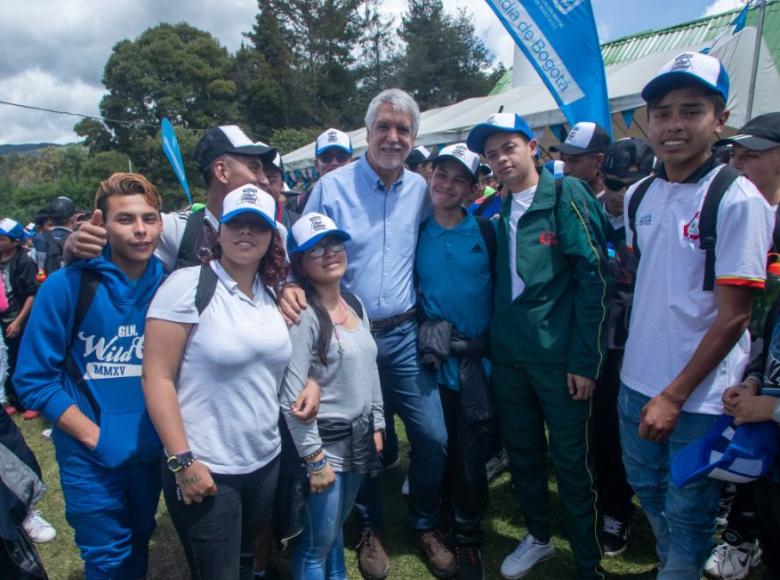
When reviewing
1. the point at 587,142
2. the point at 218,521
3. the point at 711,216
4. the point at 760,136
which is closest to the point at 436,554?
the point at 218,521

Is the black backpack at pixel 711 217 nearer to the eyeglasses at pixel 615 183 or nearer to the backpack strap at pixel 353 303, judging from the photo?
the eyeglasses at pixel 615 183

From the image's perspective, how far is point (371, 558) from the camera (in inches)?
115

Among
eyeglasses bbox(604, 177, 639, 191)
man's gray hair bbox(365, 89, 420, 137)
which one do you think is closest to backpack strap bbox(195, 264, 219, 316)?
man's gray hair bbox(365, 89, 420, 137)

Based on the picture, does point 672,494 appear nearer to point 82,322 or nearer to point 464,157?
point 464,157

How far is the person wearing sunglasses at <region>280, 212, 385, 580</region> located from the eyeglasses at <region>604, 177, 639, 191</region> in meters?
1.81

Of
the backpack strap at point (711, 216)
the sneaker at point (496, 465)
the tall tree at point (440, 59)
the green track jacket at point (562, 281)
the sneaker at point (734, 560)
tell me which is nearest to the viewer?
the backpack strap at point (711, 216)

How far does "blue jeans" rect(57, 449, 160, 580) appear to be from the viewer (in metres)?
2.06

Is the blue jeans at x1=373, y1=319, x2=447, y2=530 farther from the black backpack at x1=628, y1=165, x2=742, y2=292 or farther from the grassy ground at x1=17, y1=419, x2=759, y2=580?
the black backpack at x1=628, y1=165, x2=742, y2=292

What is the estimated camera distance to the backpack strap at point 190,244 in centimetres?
247

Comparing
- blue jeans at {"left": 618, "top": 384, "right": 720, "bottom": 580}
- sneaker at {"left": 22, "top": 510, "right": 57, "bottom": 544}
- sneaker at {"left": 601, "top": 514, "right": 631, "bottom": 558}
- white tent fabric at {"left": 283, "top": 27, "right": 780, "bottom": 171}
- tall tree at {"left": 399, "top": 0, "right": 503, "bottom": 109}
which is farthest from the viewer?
tall tree at {"left": 399, "top": 0, "right": 503, "bottom": 109}

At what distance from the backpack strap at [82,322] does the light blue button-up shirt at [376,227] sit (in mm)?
1208

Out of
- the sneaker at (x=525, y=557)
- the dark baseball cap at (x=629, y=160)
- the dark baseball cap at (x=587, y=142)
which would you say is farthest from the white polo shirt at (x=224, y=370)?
the dark baseball cap at (x=587, y=142)

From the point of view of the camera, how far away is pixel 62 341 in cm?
201

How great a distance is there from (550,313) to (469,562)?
1.49 meters
